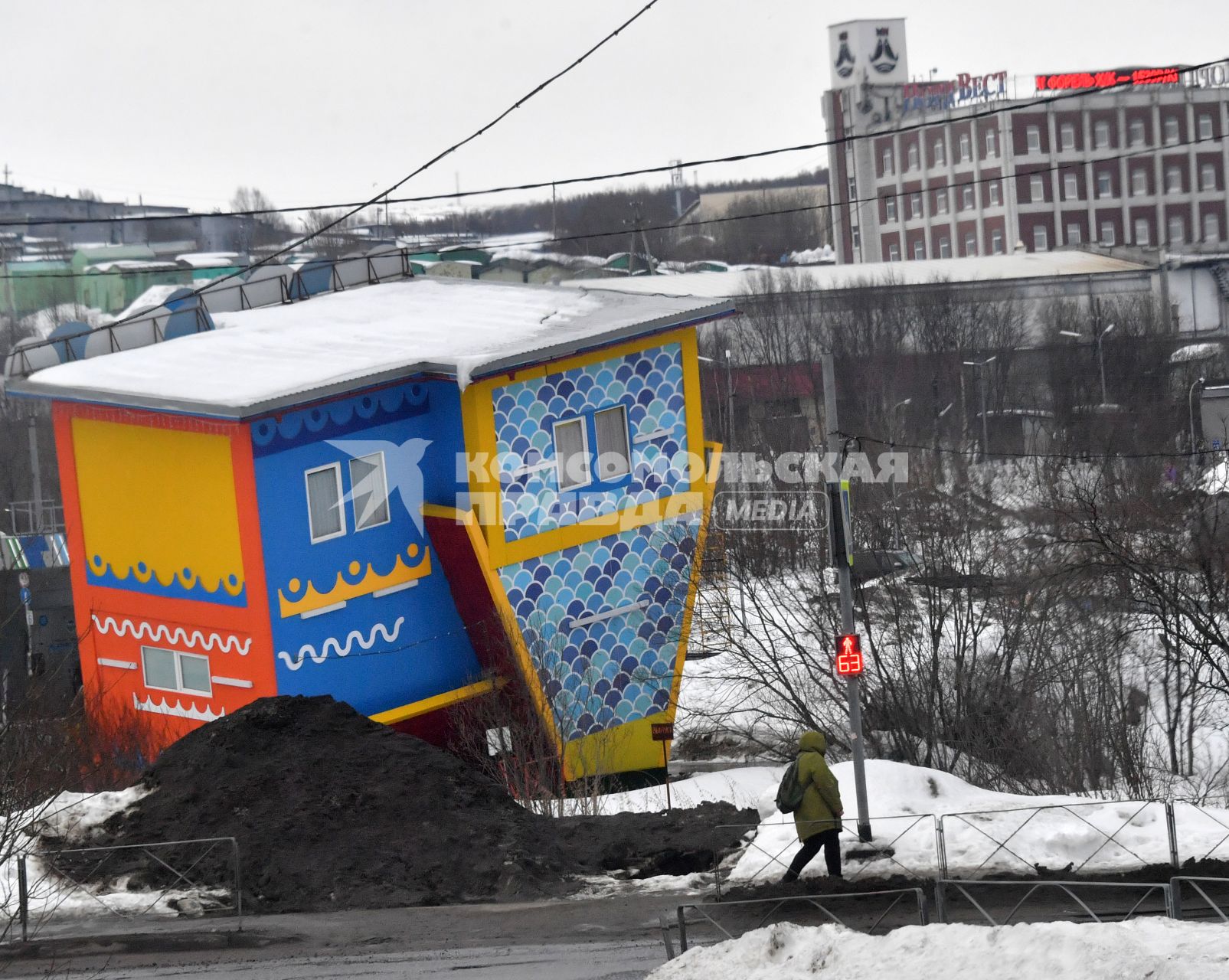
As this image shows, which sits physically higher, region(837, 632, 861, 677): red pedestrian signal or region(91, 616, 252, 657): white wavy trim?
region(837, 632, 861, 677): red pedestrian signal

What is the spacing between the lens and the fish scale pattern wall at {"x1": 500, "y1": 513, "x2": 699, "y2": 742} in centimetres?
2345

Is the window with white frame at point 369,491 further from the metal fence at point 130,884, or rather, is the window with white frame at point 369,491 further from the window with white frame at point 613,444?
the metal fence at point 130,884

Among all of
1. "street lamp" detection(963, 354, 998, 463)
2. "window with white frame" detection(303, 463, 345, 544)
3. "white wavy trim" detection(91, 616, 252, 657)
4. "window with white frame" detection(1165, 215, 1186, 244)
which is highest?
"window with white frame" detection(1165, 215, 1186, 244)

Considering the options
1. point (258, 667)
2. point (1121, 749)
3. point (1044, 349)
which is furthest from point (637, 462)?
Answer: point (1044, 349)

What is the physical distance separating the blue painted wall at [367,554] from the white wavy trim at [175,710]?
1.58 metres

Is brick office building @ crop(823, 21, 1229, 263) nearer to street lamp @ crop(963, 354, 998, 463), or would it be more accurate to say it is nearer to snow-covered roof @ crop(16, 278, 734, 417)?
street lamp @ crop(963, 354, 998, 463)

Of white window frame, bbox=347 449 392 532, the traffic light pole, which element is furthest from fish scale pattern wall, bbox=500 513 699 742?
the traffic light pole

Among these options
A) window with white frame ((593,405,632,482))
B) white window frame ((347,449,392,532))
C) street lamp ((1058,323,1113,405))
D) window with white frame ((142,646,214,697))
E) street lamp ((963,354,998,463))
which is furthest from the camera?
street lamp ((1058,323,1113,405))

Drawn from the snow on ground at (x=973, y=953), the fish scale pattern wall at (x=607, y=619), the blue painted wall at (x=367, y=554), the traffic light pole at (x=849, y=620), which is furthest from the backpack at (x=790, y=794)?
the blue painted wall at (x=367, y=554)

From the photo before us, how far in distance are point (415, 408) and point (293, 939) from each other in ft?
34.5

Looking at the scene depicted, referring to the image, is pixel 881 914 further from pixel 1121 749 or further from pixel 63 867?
pixel 1121 749

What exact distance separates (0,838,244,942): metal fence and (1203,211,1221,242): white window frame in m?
97.6

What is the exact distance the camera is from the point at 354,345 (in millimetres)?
23688

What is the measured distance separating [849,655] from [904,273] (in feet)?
226
